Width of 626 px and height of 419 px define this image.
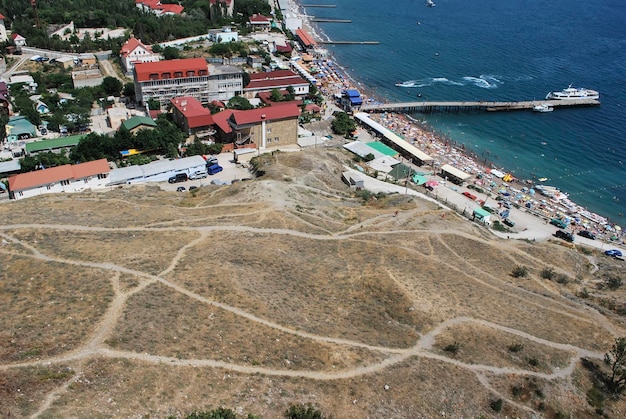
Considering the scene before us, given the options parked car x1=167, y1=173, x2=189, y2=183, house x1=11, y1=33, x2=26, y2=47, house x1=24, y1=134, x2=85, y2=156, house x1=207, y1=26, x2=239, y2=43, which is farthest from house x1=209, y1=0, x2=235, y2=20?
parked car x1=167, y1=173, x2=189, y2=183

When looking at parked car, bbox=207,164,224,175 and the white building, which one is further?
parked car, bbox=207,164,224,175

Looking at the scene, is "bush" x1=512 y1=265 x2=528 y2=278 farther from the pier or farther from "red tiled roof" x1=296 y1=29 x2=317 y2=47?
→ "red tiled roof" x1=296 y1=29 x2=317 y2=47

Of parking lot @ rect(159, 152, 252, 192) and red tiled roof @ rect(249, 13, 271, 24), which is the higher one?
red tiled roof @ rect(249, 13, 271, 24)

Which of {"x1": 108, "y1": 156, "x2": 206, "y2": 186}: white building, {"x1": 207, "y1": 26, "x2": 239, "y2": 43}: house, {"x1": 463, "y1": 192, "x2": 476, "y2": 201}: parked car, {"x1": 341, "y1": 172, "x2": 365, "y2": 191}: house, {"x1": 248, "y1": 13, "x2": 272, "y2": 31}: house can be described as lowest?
{"x1": 463, "y1": 192, "x2": 476, "y2": 201}: parked car

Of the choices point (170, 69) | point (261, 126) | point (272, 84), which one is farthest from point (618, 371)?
point (272, 84)

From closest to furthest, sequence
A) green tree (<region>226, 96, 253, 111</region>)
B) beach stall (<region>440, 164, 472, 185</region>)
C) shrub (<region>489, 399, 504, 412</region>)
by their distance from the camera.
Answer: shrub (<region>489, 399, 504, 412</region>)
beach stall (<region>440, 164, 472, 185</region>)
green tree (<region>226, 96, 253, 111</region>)

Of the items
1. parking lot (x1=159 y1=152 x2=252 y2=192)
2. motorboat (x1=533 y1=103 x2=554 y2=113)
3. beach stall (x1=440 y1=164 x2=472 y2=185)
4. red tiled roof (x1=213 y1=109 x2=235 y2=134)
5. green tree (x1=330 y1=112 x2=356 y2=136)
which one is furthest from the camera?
motorboat (x1=533 y1=103 x2=554 y2=113)
